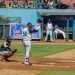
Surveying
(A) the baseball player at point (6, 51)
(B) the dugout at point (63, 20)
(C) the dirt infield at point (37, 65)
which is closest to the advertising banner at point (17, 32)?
(B) the dugout at point (63, 20)

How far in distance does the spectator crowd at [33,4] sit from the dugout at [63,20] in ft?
4.76

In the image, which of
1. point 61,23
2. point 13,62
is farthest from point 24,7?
point 13,62

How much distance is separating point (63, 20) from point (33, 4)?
3.59 m

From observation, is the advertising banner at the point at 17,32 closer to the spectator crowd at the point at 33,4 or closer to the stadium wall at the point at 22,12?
the stadium wall at the point at 22,12

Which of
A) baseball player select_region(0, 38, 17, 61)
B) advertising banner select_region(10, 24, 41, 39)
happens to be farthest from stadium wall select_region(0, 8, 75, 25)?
baseball player select_region(0, 38, 17, 61)

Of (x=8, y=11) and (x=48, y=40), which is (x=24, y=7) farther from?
(x=48, y=40)

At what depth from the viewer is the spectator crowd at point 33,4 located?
4081cm

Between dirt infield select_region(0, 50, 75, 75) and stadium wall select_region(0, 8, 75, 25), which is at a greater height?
stadium wall select_region(0, 8, 75, 25)

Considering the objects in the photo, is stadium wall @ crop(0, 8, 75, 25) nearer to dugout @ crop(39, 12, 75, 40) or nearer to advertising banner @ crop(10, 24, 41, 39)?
dugout @ crop(39, 12, 75, 40)

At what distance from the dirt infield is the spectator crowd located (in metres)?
18.2

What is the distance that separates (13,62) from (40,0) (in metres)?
23.2

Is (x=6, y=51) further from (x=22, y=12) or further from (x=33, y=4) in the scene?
(x=33, y=4)

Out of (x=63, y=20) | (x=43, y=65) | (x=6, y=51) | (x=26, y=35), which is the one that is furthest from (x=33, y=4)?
(x=26, y=35)

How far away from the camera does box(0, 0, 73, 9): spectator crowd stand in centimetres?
4081
